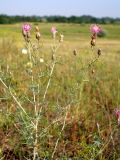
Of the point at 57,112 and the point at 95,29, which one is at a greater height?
the point at 95,29

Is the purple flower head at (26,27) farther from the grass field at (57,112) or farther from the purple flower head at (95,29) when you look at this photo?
the purple flower head at (95,29)

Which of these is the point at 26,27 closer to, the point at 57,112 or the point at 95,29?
the point at 95,29

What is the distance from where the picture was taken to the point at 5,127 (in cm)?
407

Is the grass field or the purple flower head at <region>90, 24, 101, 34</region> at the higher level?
the purple flower head at <region>90, 24, 101, 34</region>

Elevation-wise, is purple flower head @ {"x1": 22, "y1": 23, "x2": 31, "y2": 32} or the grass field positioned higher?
purple flower head @ {"x1": 22, "y1": 23, "x2": 31, "y2": 32}

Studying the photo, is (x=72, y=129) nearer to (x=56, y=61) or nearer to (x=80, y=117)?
(x=80, y=117)

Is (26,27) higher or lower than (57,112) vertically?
higher

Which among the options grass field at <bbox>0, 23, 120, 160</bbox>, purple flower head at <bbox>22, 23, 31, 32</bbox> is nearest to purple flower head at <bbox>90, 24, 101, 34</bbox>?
grass field at <bbox>0, 23, 120, 160</bbox>

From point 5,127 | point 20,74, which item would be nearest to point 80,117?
point 5,127

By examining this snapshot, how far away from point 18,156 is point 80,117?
Result: 3.09 feet

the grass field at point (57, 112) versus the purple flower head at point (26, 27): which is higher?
the purple flower head at point (26, 27)

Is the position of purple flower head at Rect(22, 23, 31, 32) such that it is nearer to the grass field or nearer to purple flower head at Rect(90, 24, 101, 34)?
the grass field

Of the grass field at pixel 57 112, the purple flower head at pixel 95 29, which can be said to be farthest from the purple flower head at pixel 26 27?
the purple flower head at pixel 95 29

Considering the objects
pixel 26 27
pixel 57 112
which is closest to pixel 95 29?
pixel 26 27
